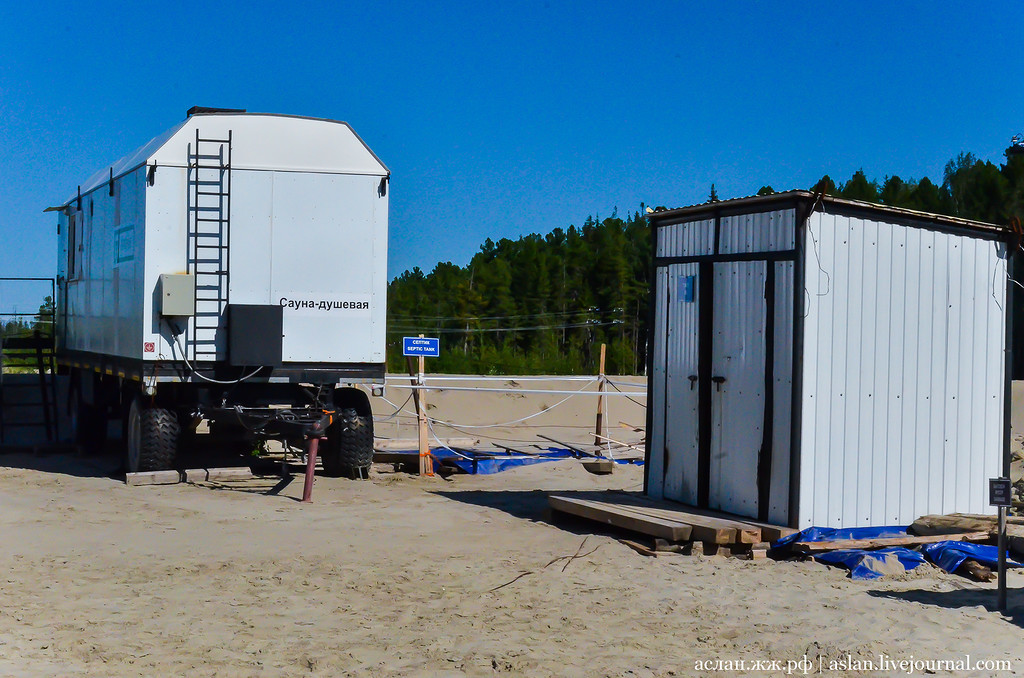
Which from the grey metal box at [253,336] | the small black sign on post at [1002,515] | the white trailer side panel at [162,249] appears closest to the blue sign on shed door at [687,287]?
the small black sign on post at [1002,515]

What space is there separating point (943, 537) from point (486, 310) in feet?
192

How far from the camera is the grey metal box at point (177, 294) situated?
502 inches

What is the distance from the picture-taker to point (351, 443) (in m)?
14.2

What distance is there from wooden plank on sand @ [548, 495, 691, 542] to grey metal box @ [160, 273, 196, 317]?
4840 mm

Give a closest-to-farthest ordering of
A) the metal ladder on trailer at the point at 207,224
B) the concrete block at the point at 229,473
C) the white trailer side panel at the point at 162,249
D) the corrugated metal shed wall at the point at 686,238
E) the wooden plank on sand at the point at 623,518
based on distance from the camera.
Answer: the wooden plank on sand at the point at 623,518 < the corrugated metal shed wall at the point at 686,238 < the white trailer side panel at the point at 162,249 < the metal ladder on trailer at the point at 207,224 < the concrete block at the point at 229,473

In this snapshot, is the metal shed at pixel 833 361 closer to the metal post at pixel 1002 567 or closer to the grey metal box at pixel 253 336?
the metal post at pixel 1002 567

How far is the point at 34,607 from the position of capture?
7344 mm

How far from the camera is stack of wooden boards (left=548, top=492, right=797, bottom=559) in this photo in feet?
30.8

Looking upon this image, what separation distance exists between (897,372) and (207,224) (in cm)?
775

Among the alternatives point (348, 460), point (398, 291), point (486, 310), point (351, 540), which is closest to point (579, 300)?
point (486, 310)

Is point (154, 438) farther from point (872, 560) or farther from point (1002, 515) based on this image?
point (1002, 515)

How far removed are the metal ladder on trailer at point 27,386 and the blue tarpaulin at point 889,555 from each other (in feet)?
43.7

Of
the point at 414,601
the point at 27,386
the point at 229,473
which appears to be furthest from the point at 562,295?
the point at 414,601

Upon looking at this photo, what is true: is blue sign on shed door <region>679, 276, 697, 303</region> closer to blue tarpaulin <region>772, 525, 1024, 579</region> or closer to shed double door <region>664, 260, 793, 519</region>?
shed double door <region>664, 260, 793, 519</region>
